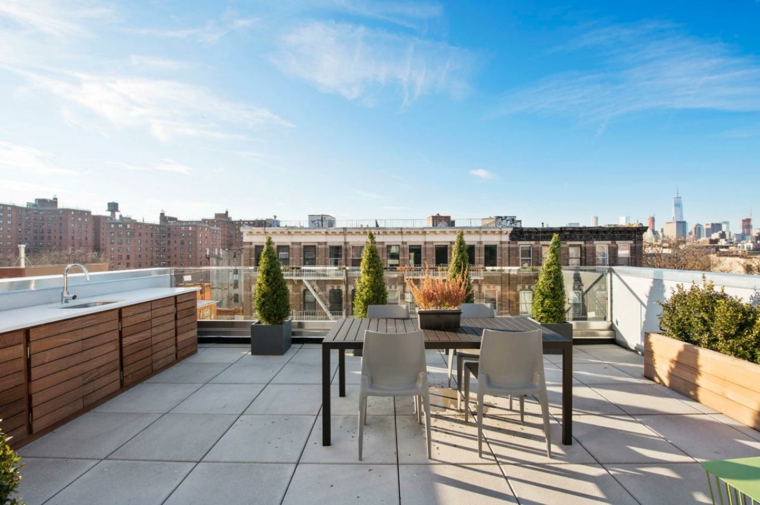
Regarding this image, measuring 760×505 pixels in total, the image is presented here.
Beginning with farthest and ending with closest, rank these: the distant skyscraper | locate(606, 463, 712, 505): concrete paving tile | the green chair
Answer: the distant skyscraper
locate(606, 463, 712, 505): concrete paving tile
the green chair

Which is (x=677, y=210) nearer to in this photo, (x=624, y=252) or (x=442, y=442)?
(x=624, y=252)

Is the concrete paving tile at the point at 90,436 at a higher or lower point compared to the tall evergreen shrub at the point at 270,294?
lower

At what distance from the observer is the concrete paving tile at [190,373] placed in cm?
390

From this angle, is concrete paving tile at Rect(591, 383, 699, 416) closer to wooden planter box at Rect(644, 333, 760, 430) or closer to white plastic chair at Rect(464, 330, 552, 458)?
wooden planter box at Rect(644, 333, 760, 430)

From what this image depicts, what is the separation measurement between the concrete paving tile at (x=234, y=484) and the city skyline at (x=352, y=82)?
590 centimetres

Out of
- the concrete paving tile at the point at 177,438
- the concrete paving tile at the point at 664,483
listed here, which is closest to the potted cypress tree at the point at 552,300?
the concrete paving tile at the point at 664,483

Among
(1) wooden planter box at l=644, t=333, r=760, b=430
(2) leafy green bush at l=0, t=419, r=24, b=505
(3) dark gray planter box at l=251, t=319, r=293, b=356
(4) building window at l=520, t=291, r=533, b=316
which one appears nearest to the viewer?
(2) leafy green bush at l=0, t=419, r=24, b=505

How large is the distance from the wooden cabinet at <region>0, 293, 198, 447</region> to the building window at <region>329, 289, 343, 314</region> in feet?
7.69

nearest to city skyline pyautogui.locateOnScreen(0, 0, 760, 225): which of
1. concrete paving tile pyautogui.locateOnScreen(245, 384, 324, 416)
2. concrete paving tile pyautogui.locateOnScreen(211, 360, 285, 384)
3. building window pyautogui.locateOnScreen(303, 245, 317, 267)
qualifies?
concrete paving tile pyautogui.locateOnScreen(211, 360, 285, 384)

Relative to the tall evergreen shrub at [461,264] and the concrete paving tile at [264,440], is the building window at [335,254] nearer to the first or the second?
the tall evergreen shrub at [461,264]

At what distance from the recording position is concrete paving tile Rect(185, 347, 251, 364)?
4.66 meters

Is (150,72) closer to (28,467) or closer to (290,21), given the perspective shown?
(290,21)

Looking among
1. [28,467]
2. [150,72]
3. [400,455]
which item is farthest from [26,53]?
[400,455]

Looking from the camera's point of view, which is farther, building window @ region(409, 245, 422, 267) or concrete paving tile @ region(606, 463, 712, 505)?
building window @ region(409, 245, 422, 267)
